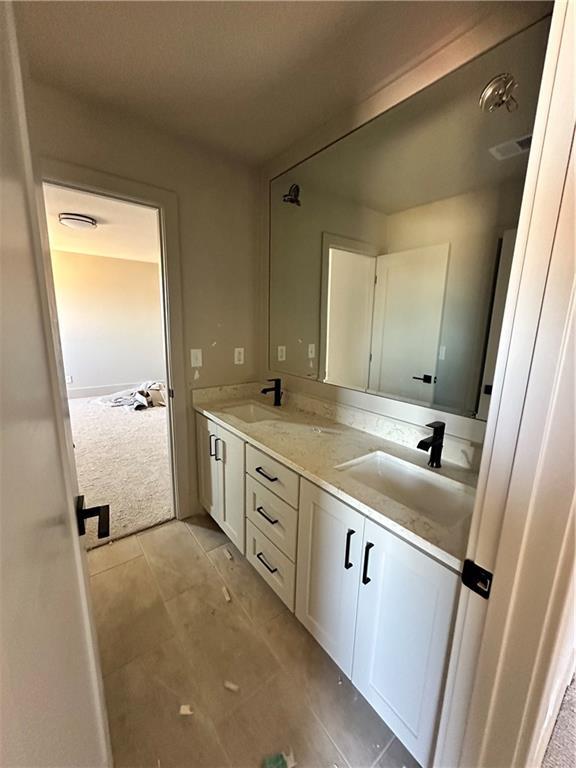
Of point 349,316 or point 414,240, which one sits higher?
point 414,240

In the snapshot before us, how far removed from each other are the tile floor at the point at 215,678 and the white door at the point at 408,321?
130 cm

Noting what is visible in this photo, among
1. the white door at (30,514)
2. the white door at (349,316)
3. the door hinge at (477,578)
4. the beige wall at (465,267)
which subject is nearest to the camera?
the white door at (30,514)

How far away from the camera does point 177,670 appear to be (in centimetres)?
134

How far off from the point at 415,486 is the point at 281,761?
105 cm

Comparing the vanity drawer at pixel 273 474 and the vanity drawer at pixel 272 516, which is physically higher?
the vanity drawer at pixel 273 474

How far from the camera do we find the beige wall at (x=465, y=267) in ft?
4.41

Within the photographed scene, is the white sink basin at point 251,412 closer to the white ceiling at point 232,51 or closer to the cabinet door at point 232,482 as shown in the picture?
the cabinet door at point 232,482

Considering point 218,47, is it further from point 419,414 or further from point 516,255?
point 419,414

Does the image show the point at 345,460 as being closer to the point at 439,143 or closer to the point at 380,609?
the point at 380,609

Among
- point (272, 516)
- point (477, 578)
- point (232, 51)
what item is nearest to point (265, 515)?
point (272, 516)

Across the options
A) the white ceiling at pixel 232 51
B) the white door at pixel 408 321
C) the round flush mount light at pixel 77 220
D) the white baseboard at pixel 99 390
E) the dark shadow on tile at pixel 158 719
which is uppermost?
the white ceiling at pixel 232 51

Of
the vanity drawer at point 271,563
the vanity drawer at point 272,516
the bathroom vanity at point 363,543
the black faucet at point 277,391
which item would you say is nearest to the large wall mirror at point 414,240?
the black faucet at point 277,391

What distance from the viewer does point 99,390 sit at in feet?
18.7

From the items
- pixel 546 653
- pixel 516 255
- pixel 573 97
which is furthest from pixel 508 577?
pixel 573 97
